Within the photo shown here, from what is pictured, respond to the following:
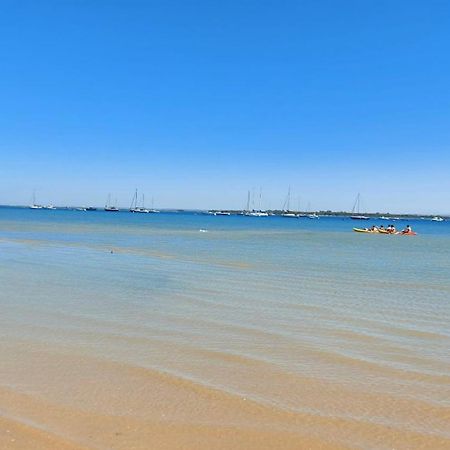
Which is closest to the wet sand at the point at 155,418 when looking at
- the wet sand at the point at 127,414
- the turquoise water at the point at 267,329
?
the wet sand at the point at 127,414

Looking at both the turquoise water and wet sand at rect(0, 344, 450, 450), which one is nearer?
wet sand at rect(0, 344, 450, 450)

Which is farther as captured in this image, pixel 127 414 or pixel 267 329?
pixel 267 329

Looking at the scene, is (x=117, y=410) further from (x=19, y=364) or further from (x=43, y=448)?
(x=19, y=364)

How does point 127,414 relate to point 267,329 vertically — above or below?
below

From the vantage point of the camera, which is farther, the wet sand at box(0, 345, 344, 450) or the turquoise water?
the turquoise water

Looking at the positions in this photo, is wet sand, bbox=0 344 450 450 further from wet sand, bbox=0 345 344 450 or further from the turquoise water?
the turquoise water

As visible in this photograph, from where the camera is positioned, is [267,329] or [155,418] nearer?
[155,418]

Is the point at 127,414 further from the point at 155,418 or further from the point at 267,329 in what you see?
the point at 267,329

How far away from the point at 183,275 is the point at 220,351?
10.7 metres

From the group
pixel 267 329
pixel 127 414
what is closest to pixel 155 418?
pixel 127 414

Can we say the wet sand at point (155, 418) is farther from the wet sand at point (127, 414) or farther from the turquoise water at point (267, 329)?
the turquoise water at point (267, 329)

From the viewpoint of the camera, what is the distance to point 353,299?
14328 millimetres

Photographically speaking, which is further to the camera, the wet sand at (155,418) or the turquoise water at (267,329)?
the turquoise water at (267,329)

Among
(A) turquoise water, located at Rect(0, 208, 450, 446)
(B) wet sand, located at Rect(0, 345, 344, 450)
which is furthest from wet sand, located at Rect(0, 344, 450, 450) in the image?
(A) turquoise water, located at Rect(0, 208, 450, 446)
